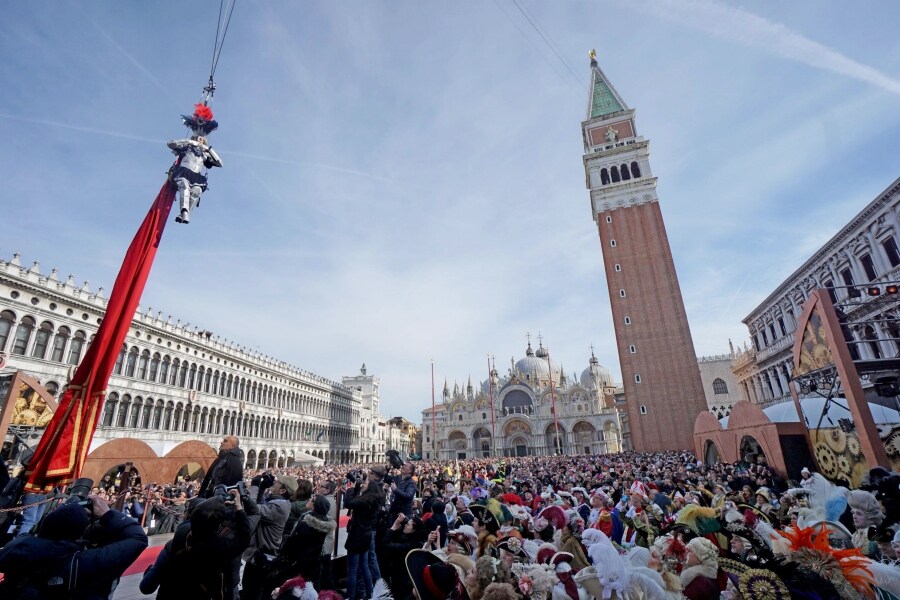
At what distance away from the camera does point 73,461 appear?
7.07 meters

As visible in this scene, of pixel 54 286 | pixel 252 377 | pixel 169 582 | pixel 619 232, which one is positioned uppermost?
pixel 619 232

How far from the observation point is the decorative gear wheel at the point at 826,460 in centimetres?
1104

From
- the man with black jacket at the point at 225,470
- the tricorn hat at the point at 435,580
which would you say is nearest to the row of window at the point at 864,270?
the tricorn hat at the point at 435,580

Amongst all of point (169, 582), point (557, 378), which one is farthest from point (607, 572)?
point (557, 378)

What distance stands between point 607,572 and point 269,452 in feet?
→ 144

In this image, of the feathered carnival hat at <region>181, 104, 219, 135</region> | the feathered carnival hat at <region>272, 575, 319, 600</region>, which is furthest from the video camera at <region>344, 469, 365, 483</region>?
the feathered carnival hat at <region>181, 104, 219, 135</region>

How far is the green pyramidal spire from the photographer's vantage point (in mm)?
48750

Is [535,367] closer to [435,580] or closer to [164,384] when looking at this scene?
[164,384]

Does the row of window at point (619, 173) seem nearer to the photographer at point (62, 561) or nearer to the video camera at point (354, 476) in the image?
the video camera at point (354, 476)

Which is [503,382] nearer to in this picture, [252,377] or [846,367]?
[252,377]

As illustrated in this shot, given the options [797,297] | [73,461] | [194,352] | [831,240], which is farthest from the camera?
[194,352]

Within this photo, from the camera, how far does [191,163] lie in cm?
853

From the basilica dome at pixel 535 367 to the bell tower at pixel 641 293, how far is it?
2841 centimetres

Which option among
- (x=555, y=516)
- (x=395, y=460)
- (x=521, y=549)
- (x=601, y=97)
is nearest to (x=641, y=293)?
(x=601, y=97)
